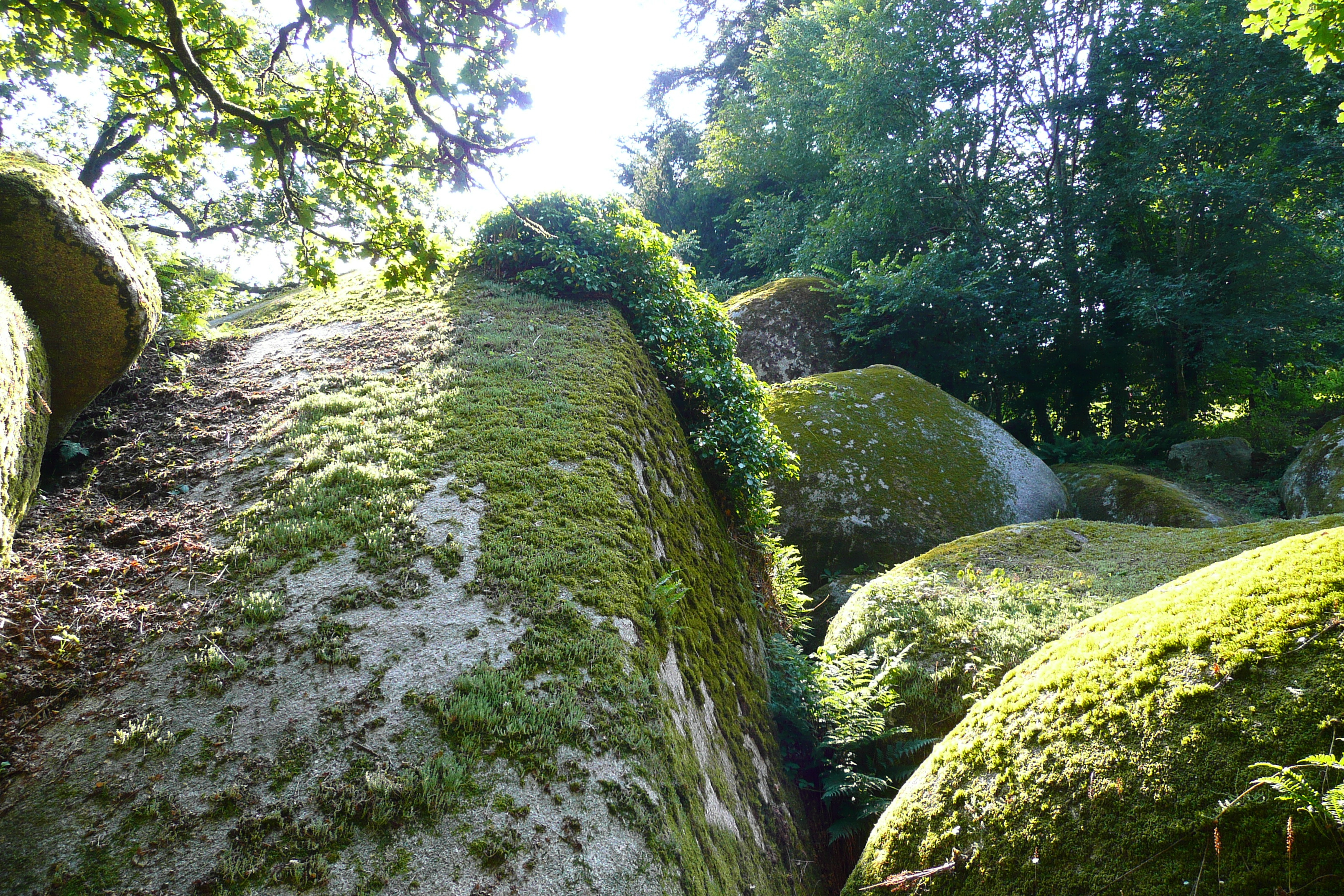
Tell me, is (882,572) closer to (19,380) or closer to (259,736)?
(259,736)

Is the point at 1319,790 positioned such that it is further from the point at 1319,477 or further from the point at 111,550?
the point at 1319,477

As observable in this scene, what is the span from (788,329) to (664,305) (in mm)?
5672

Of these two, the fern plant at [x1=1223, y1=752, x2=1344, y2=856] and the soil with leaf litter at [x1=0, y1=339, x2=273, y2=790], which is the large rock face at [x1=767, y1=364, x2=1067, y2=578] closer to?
the fern plant at [x1=1223, y1=752, x2=1344, y2=856]

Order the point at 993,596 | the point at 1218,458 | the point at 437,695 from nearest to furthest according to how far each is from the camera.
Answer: the point at 437,695, the point at 993,596, the point at 1218,458

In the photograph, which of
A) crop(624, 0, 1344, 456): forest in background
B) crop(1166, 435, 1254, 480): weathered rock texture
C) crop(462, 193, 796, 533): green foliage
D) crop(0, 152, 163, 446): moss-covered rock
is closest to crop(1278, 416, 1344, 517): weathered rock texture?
crop(1166, 435, 1254, 480): weathered rock texture

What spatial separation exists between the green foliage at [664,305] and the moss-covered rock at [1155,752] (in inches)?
164

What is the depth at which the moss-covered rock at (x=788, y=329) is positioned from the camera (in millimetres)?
12250

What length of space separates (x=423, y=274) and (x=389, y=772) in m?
5.17

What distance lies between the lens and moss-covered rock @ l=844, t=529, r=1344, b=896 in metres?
1.75

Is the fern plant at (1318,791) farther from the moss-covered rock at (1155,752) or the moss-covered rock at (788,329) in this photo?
the moss-covered rock at (788,329)

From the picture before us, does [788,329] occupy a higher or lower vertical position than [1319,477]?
higher

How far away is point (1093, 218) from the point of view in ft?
42.1

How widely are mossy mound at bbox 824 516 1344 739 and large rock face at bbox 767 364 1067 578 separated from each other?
196cm

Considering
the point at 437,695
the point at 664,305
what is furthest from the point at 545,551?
the point at 664,305
